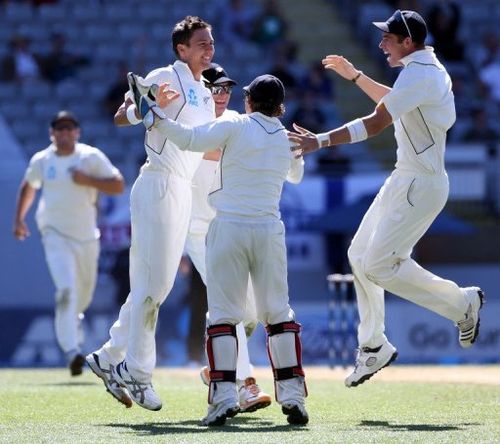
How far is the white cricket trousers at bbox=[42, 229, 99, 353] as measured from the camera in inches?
530

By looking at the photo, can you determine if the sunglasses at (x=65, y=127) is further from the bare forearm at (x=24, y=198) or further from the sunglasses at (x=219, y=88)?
the sunglasses at (x=219, y=88)

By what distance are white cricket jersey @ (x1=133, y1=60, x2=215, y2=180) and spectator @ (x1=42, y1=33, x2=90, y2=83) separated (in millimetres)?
12989

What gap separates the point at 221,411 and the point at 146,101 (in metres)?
1.82

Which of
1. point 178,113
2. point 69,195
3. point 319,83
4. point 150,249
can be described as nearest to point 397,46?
point 178,113

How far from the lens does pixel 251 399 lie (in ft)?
30.6

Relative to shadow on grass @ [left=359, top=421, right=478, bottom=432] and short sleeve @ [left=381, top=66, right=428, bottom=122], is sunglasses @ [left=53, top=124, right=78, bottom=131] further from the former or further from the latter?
shadow on grass @ [left=359, top=421, right=478, bottom=432]

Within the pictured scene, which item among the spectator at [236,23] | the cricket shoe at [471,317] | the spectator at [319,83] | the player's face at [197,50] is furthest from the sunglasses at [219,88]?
the spectator at [236,23]

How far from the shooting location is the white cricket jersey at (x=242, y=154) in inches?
329

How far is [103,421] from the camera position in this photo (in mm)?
8922

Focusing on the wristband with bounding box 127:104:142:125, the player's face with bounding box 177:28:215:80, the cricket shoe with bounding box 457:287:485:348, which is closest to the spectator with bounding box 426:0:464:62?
the cricket shoe with bounding box 457:287:485:348

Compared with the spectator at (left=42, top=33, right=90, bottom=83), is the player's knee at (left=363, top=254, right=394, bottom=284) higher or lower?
lower

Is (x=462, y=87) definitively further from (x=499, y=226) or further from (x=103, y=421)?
(x=103, y=421)

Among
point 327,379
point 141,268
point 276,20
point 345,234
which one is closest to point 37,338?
point 345,234

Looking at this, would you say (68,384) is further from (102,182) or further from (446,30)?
(446,30)
